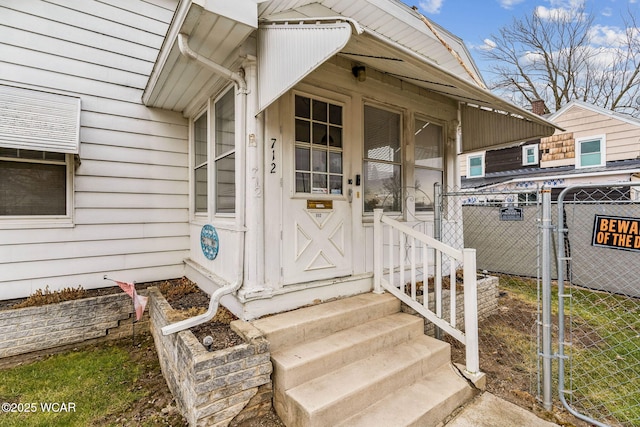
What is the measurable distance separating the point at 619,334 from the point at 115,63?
763 centimetres

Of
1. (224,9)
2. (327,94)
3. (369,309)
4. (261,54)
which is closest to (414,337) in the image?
(369,309)

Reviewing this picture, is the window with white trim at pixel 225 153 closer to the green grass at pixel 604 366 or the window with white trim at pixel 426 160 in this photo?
the window with white trim at pixel 426 160

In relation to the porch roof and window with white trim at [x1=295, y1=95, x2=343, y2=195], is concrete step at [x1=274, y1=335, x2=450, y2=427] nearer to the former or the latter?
window with white trim at [x1=295, y1=95, x2=343, y2=195]

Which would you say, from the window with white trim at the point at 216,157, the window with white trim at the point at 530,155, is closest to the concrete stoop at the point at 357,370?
the window with white trim at the point at 216,157

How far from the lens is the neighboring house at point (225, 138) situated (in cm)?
285

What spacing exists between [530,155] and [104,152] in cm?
1200

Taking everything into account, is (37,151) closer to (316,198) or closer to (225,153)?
(225,153)

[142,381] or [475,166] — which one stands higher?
[475,166]

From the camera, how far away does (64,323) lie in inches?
139

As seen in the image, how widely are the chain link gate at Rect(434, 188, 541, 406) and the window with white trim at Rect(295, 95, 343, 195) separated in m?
1.28

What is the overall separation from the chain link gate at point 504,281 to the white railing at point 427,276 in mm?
483

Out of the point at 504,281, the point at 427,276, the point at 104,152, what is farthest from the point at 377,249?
the point at 504,281

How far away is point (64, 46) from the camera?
3.91 meters

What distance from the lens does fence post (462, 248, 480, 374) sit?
8.84ft
